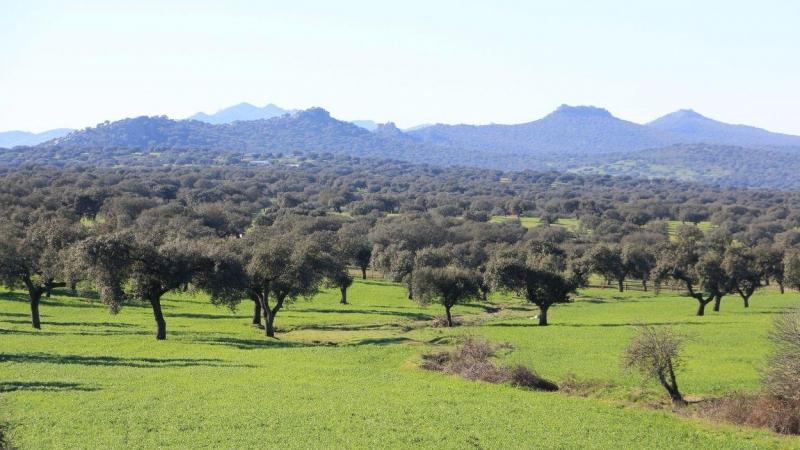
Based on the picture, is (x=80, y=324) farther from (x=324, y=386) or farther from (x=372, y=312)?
(x=324, y=386)

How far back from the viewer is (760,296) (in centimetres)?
11450

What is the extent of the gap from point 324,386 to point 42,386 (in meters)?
17.1

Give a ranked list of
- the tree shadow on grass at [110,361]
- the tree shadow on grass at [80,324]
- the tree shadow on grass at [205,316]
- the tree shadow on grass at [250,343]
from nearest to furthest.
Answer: the tree shadow on grass at [110,361] → the tree shadow on grass at [250,343] → the tree shadow on grass at [80,324] → the tree shadow on grass at [205,316]

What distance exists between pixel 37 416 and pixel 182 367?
14652mm

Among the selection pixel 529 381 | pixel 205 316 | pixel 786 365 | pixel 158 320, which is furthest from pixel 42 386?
pixel 786 365

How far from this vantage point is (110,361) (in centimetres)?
4994

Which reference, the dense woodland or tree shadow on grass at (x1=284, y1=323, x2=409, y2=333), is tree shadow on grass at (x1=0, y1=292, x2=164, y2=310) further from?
tree shadow on grass at (x1=284, y1=323, x2=409, y2=333)

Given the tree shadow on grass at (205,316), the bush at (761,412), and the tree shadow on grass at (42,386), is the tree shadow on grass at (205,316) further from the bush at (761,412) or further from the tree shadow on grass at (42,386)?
the bush at (761,412)

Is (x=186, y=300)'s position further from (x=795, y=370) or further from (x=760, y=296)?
(x=760, y=296)

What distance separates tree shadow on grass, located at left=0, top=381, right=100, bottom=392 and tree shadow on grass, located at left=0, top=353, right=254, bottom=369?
662 centimetres

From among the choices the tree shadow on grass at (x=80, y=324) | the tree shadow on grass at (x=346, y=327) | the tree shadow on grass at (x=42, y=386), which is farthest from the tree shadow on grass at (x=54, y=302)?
the tree shadow on grass at (x=42, y=386)

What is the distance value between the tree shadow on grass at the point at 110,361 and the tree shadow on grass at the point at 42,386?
6.62 meters

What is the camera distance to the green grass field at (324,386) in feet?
111

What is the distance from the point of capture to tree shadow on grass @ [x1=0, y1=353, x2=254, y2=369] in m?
48.3
